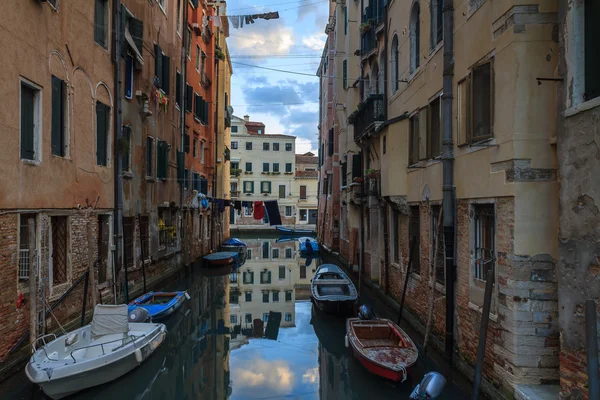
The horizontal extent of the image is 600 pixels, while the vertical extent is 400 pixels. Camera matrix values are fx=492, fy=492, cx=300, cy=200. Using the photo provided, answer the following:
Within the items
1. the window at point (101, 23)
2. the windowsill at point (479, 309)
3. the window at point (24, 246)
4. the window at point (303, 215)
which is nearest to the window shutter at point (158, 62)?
the window at point (101, 23)

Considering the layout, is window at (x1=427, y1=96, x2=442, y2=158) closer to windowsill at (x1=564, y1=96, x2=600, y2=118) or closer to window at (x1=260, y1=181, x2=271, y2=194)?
windowsill at (x1=564, y1=96, x2=600, y2=118)

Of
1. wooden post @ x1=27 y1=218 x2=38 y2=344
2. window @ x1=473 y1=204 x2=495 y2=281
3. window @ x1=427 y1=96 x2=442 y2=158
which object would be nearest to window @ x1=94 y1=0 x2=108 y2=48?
wooden post @ x1=27 y1=218 x2=38 y2=344

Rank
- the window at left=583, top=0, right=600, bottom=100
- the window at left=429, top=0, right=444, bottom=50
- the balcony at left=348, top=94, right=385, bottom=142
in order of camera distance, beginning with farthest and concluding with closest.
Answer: the balcony at left=348, top=94, right=385, bottom=142
the window at left=429, top=0, right=444, bottom=50
the window at left=583, top=0, right=600, bottom=100

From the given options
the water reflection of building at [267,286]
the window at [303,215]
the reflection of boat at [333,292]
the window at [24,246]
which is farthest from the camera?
the window at [303,215]

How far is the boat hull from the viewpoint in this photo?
6816mm

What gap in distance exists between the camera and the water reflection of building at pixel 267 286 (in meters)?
14.6

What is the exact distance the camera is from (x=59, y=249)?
955 centimetres

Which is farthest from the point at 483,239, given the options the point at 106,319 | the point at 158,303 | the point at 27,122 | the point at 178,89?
the point at 178,89

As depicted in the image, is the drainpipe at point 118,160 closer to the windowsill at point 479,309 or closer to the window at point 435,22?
the window at point 435,22

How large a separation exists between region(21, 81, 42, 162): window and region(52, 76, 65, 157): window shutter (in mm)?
592

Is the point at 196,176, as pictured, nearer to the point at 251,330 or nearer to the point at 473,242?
the point at 251,330

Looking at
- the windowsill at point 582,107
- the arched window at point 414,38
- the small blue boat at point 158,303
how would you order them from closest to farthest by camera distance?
the windowsill at point 582,107, the arched window at point 414,38, the small blue boat at point 158,303

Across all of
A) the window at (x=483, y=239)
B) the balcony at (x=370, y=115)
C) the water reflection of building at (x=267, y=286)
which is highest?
the balcony at (x=370, y=115)

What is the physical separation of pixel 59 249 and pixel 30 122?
2.57 meters
